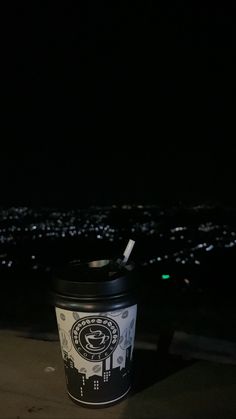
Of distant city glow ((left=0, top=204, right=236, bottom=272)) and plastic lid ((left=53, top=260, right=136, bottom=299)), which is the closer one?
plastic lid ((left=53, top=260, right=136, bottom=299))

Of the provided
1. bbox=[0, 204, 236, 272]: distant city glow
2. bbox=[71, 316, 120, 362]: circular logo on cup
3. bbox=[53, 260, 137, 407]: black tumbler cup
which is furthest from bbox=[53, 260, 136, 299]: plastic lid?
bbox=[0, 204, 236, 272]: distant city glow

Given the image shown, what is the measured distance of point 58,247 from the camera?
60.2ft

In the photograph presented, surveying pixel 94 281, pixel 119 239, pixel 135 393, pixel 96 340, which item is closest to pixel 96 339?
pixel 96 340

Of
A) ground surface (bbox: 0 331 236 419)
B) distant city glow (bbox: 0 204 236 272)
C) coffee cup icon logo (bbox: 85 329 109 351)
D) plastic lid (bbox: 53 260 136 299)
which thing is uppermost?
plastic lid (bbox: 53 260 136 299)

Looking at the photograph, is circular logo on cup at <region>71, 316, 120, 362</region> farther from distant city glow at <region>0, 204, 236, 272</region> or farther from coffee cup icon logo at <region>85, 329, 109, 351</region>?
distant city glow at <region>0, 204, 236, 272</region>

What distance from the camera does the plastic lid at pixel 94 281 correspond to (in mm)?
1971

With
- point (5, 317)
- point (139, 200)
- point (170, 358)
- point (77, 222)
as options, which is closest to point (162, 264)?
point (5, 317)

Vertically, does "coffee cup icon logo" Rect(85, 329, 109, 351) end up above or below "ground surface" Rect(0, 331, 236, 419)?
above

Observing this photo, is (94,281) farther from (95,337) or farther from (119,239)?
(119,239)

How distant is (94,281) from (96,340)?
0.98ft

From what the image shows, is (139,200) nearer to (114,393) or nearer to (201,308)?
(201,308)

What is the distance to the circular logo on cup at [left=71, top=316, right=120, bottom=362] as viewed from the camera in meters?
1.99

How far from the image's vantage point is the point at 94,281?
78.3 inches

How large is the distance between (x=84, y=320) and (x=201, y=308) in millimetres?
5479
